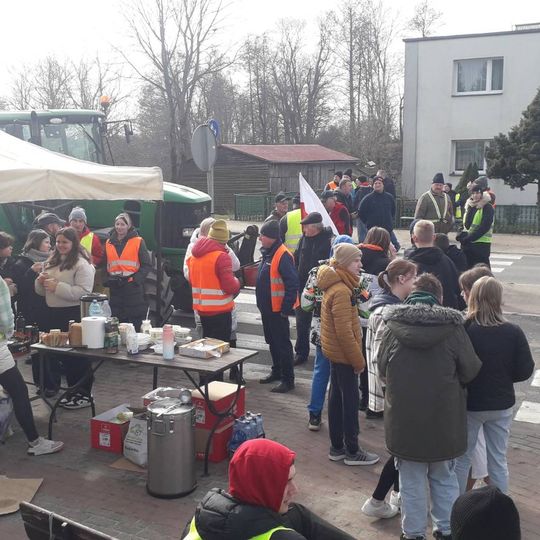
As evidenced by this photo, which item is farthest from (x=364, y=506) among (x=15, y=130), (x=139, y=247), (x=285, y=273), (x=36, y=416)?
(x=15, y=130)

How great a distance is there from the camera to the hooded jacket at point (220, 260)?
23.1 ft

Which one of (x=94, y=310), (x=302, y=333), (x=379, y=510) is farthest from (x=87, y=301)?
(x=379, y=510)

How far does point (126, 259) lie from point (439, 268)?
12.5 feet

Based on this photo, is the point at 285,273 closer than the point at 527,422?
No

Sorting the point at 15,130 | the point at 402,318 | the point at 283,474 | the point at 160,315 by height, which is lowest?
the point at 160,315

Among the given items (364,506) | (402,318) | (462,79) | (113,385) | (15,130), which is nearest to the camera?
(402,318)

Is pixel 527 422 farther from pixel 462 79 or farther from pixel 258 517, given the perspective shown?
pixel 462 79

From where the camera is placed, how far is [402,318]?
4.14 metres

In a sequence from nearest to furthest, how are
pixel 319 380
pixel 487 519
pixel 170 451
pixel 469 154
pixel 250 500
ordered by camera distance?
pixel 487 519 → pixel 250 500 → pixel 170 451 → pixel 319 380 → pixel 469 154

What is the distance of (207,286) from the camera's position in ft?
23.4

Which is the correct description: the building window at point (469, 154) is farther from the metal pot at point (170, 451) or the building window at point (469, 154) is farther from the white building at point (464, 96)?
the metal pot at point (170, 451)

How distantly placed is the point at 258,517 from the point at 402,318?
6.12 ft

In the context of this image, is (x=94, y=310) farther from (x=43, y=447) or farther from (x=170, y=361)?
(x=43, y=447)

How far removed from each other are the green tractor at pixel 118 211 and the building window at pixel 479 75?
21336mm
